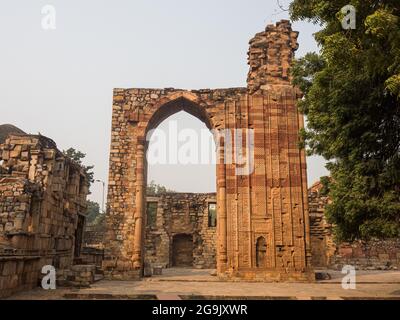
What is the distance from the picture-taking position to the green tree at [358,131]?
20.7 feet

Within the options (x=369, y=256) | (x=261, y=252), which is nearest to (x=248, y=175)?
(x=261, y=252)

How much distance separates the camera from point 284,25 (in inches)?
580

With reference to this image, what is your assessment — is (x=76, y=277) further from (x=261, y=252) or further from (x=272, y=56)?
(x=272, y=56)

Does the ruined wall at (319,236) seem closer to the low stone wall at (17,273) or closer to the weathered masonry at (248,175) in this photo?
the weathered masonry at (248,175)

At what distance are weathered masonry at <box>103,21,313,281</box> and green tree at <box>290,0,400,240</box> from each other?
4.67 meters

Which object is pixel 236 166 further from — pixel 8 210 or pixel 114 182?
pixel 8 210

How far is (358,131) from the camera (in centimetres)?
743

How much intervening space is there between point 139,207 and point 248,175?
4.17 metres

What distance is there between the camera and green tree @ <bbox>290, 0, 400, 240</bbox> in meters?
6.32

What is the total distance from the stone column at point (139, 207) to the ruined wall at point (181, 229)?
32.0ft

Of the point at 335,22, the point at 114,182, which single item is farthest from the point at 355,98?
the point at 114,182

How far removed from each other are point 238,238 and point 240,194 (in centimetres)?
148
